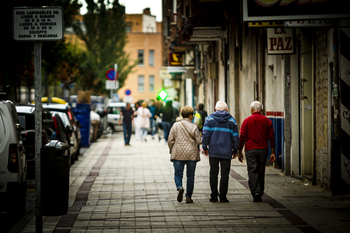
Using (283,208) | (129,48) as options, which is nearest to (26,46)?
(283,208)

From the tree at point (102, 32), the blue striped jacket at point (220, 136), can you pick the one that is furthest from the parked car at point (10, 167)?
the tree at point (102, 32)

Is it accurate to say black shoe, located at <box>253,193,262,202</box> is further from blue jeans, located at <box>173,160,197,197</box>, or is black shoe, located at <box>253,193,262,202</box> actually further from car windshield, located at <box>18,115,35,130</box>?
car windshield, located at <box>18,115,35,130</box>

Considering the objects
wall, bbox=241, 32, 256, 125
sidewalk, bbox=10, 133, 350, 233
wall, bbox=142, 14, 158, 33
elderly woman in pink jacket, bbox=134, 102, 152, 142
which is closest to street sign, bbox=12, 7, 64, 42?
sidewalk, bbox=10, 133, 350, 233

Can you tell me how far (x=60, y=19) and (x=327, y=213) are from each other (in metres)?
4.66

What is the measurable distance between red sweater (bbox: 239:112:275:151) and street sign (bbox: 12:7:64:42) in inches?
169

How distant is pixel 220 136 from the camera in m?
9.89

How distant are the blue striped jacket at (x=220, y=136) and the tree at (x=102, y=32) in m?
49.5

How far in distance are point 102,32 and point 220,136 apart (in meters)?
52.1

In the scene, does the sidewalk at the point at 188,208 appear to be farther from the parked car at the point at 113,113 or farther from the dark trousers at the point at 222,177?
the parked car at the point at 113,113

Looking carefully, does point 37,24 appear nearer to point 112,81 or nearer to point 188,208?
point 188,208

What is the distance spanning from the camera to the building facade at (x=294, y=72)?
31.6 feet

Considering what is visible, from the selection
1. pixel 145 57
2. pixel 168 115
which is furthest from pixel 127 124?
pixel 145 57

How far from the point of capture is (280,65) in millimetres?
14625

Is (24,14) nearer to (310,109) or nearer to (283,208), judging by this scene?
(283,208)
